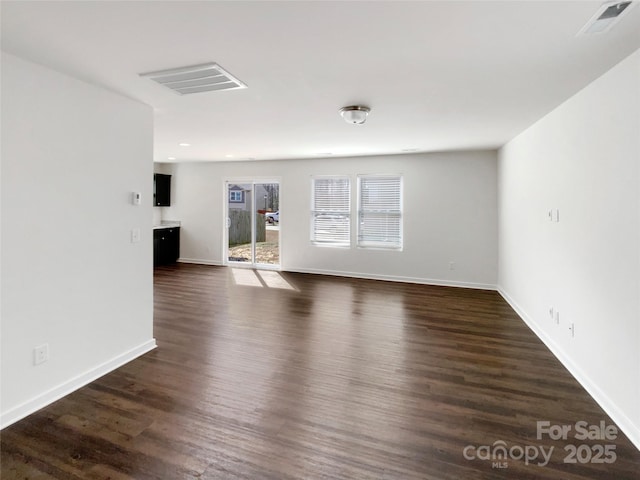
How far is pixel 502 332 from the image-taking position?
3.88m

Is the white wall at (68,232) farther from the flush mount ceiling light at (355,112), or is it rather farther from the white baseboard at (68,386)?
the flush mount ceiling light at (355,112)

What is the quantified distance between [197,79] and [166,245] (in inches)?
245

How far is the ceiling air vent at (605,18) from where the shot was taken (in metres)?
1.58

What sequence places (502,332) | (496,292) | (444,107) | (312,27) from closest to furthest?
1. (312,27)
2. (444,107)
3. (502,332)
4. (496,292)

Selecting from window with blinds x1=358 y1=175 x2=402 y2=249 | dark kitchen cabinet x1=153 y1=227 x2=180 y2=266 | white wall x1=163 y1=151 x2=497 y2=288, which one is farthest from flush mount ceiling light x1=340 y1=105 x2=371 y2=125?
dark kitchen cabinet x1=153 y1=227 x2=180 y2=266

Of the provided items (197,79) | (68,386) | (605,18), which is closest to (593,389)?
(605,18)

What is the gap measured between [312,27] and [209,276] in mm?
5692

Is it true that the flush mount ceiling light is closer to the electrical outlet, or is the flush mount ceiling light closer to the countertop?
the electrical outlet

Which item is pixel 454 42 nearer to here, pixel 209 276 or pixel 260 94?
pixel 260 94

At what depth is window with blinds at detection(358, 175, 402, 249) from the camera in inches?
256

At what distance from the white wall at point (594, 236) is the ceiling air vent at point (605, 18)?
48 cm

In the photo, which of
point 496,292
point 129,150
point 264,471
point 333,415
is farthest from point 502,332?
point 129,150

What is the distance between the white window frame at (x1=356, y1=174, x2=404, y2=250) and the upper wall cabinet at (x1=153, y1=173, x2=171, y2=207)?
4.62 metres

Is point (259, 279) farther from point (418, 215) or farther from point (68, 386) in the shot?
point (68, 386)
